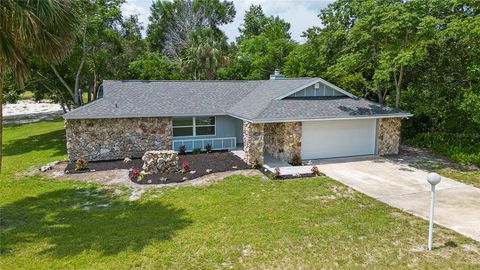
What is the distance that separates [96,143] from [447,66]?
19473 mm

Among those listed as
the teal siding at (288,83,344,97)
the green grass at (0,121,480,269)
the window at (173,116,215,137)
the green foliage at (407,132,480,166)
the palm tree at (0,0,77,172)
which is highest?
the palm tree at (0,0,77,172)

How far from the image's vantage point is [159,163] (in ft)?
46.2

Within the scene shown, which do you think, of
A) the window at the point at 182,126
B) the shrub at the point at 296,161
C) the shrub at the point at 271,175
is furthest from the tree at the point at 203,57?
the shrub at the point at 271,175

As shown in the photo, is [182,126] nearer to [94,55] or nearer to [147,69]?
[94,55]

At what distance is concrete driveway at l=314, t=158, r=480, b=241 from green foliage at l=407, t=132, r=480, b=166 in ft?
10.7

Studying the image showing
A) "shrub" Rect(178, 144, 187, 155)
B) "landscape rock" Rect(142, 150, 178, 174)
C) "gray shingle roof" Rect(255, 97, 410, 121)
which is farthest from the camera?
"shrub" Rect(178, 144, 187, 155)

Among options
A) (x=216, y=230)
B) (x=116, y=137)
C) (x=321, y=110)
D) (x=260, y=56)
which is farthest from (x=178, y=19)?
(x=216, y=230)

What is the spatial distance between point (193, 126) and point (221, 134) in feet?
5.79

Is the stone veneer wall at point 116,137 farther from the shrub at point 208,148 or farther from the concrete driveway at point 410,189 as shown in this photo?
the concrete driveway at point 410,189

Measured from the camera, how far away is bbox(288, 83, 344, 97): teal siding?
57.6ft

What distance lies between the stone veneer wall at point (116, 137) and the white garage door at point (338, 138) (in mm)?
7359

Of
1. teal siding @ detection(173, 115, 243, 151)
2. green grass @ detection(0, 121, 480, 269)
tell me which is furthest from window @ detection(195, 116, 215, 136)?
green grass @ detection(0, 121, 480, 269)

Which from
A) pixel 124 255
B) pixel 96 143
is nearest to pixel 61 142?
pixel 96 143

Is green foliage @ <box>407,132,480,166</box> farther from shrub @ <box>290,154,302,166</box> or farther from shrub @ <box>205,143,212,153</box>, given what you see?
shrub @ <box>205,143,212,153</box>
